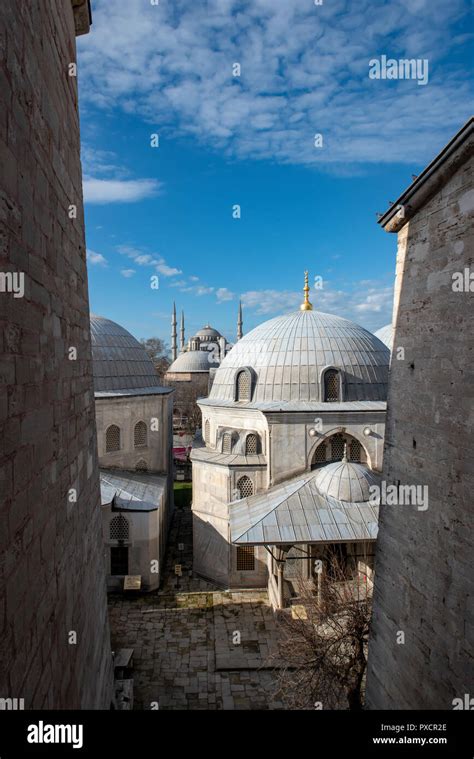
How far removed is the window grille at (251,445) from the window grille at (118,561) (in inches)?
230

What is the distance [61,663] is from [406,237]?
258 inches

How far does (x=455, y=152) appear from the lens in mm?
4887

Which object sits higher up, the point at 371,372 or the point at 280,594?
the point at 371,372

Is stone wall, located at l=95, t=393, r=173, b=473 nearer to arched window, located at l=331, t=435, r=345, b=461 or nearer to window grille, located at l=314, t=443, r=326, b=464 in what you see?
window grille, located at l=314, t=443, r=326, b=464

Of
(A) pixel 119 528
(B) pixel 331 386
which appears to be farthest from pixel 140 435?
(B) pixel 331 386

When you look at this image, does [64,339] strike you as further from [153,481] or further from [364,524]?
[153,481]

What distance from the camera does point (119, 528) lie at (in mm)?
15508

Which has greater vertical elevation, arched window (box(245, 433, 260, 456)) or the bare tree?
arched window (box(245, 433, 260, 456))

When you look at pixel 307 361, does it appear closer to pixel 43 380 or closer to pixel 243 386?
pixel 243 386

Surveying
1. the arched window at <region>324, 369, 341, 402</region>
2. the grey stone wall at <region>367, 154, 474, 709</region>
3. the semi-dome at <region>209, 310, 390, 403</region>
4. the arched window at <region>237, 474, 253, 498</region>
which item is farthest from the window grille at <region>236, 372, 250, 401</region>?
the grey stone wall at <region>367, 154, 474, 709</region>

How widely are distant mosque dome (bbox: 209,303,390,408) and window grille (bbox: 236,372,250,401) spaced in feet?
0.14

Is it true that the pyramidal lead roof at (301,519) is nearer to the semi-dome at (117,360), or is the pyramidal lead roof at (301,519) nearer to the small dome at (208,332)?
the semi-dome at (117,360)

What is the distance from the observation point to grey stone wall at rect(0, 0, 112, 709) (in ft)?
8.92
